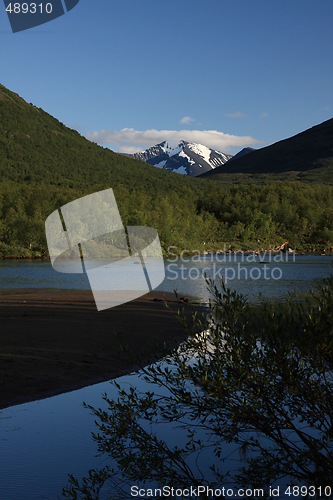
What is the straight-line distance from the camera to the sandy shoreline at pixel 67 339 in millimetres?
9984

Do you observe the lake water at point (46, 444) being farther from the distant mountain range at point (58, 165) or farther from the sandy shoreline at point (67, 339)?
the distant mountain range at point (58, 165)

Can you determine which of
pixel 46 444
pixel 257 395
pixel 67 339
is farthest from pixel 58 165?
pixel 257 395

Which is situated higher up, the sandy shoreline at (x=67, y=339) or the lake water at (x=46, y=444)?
the lake water at (x=46, y=444)

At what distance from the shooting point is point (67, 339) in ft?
47.3

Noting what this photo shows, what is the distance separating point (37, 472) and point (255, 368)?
350 centimetres

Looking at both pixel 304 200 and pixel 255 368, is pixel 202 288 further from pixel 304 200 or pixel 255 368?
pixel 304 200

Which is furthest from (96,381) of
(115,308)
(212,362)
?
(115,308)

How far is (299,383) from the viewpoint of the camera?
17.5ft

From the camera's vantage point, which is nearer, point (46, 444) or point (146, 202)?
point (46, 444)

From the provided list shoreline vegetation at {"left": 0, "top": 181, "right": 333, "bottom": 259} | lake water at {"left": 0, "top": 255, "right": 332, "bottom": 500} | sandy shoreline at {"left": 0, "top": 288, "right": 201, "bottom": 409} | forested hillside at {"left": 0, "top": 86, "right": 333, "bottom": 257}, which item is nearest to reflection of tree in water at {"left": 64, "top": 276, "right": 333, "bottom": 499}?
lake water at {"left": 0, "top": 255, "right": 332, "bottom": 500}

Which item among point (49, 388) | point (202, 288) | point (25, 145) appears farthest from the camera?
point (25, 145)

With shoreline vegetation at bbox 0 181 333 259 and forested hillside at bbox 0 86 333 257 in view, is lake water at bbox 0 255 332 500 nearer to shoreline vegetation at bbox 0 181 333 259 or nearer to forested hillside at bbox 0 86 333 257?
shoreline vegetation at bbox 0 181 333 259

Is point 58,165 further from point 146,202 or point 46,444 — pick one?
point 46,444

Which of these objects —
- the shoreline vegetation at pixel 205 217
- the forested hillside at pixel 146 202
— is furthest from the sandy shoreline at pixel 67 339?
the forested hillside at pixel 146 202
